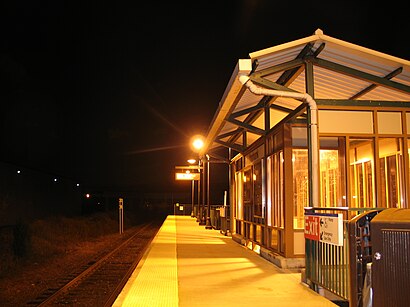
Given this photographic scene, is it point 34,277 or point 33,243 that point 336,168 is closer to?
point 34,277

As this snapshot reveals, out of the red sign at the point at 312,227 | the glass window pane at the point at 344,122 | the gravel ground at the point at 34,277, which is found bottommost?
the gravel ground at the point at 34,277

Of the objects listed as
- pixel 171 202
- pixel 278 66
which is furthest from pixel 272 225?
pixel 171 202

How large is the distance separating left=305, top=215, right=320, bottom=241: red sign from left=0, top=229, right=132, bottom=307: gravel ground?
21.4 feet

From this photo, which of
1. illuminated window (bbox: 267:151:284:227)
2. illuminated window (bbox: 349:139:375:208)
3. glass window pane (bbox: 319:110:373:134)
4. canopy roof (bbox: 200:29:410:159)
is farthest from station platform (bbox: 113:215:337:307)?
canopy roof (bbox: 200:29:410:159)

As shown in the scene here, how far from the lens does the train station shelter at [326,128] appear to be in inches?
348

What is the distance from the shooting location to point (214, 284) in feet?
28.0

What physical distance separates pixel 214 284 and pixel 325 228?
265cm

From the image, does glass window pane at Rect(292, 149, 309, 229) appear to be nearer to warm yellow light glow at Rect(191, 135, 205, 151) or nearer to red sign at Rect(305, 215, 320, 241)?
red sign at Rect(305, 215, 320, 241)

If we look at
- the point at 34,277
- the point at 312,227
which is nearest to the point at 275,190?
the point at 312,227

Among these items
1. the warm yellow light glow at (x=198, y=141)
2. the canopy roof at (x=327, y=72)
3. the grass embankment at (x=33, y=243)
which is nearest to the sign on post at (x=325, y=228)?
the canopy roof at (x=327, y=72)

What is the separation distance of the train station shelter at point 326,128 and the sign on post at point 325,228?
33.4 inches

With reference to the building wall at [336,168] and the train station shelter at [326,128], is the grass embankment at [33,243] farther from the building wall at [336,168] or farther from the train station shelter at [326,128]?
the train station shelter at [326,128]

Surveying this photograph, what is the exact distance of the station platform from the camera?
7.10 m

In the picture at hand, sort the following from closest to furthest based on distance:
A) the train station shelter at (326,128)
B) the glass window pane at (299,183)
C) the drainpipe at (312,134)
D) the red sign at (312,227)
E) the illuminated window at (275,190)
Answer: the red sign at (312,227), the drainpipe at (312,134), the train station shelter at (326,128), the glass window pane at (299,183), the illuminated window at (275,190)
